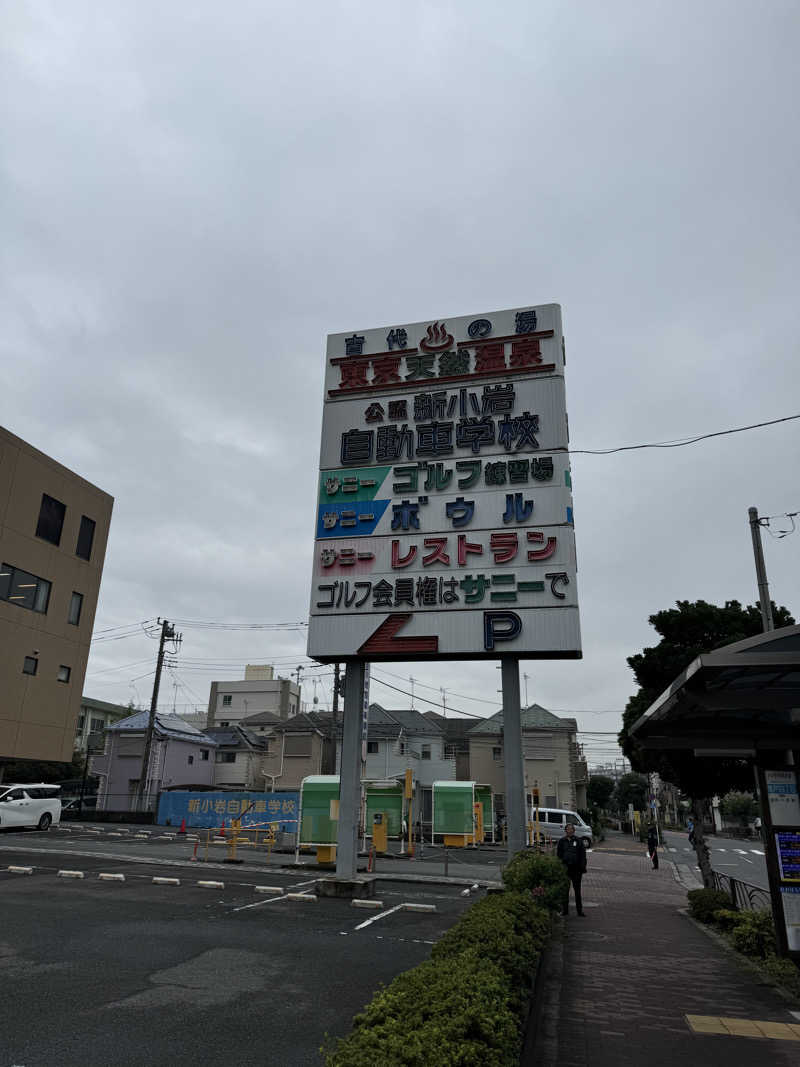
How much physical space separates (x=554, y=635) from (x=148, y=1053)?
34.7 ft

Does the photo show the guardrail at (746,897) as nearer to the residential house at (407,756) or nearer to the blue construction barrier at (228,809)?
the blue construction barrier at (228,809)

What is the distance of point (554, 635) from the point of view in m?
14.7

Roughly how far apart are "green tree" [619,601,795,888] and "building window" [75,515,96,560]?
72.5 feet

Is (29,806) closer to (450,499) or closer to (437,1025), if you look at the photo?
(450,499)

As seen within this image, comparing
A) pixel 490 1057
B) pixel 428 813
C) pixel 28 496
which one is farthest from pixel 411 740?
pixel 490 1057

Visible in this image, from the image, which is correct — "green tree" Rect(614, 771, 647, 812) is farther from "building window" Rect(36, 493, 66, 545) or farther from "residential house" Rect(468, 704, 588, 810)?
"building window" Rect(36, 493, 66, 545)

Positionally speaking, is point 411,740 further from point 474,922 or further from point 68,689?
point 474,922

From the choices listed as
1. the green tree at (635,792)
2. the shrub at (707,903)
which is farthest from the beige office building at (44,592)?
the green tree at (635,792)

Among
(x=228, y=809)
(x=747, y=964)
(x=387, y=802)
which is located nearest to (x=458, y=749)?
(x=387, y=802)

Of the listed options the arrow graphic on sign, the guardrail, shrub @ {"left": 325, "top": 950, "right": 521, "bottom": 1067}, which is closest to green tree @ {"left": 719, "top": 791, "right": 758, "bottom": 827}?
the guardrail

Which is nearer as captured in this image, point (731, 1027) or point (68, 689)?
point (731, 1027)

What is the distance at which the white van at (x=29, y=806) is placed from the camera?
1156 inches

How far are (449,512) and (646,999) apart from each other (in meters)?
9.87

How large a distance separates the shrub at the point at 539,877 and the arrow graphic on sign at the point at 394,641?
4555 millimetres
